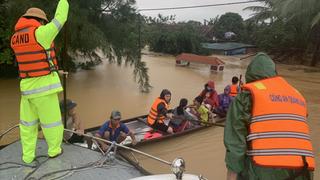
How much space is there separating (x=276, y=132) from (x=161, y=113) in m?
4.77

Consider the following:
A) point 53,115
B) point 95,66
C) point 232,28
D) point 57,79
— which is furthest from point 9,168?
point 232,28

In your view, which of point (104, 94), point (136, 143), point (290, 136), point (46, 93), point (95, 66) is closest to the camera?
point (290, 136)

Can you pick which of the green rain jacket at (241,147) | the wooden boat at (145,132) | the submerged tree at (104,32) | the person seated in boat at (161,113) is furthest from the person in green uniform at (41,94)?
the submerged tree at (104,32)

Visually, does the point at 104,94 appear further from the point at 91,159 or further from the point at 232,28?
the point at 232,28

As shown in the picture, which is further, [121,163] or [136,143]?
[136,143]

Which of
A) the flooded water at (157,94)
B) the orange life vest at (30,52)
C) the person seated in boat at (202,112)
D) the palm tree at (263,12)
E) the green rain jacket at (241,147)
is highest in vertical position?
the palm tree at (263,12)

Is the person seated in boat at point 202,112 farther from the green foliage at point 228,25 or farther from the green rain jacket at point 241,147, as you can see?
the green foliage at point 228,25

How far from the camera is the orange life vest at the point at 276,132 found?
2287mm

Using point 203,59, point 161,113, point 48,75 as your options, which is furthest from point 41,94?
point 203,59

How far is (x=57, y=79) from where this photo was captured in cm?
378

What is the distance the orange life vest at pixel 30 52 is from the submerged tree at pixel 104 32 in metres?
7.37

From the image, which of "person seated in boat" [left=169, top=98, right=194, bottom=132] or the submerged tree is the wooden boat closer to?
"person seated in boat" [left=169, top=98, right=194, bottom=132]

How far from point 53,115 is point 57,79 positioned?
1.16 ft

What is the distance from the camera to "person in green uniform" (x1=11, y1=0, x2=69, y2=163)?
358cm
